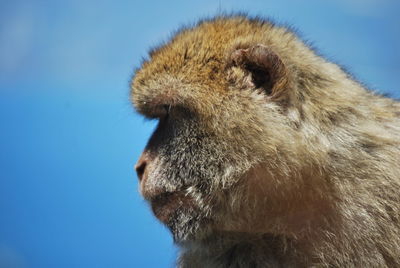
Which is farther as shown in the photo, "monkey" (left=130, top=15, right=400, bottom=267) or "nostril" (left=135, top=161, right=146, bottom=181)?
"nostril" (left=135, top=161, right=146, bottom=181)

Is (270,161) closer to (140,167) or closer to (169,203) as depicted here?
(169,203)

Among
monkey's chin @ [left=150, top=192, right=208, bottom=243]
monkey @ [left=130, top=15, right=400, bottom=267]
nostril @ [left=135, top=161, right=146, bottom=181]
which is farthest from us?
nostril @ [left=135, top=161, right=146, bottom=181]

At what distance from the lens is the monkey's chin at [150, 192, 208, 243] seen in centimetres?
284

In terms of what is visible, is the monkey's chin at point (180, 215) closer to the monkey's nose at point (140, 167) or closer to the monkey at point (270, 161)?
the monkey at point (270, 161)

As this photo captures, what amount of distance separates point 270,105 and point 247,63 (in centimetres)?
25

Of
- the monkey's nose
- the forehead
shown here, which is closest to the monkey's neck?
the monkey's nose

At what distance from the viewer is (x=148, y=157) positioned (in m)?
2.97

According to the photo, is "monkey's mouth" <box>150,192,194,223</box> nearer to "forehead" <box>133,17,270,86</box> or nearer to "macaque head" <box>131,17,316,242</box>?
"macaque head" <box>131,17,316,242</box>

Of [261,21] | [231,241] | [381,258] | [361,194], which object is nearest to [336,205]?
→ [361,194]

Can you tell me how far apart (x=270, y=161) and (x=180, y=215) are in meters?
0.55

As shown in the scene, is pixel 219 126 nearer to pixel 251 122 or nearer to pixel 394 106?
pixel 251 122

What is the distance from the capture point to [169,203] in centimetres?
289

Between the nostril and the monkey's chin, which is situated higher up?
the nostril

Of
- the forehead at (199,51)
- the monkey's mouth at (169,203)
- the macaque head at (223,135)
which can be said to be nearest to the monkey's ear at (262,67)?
the macaque head at (223,135)
